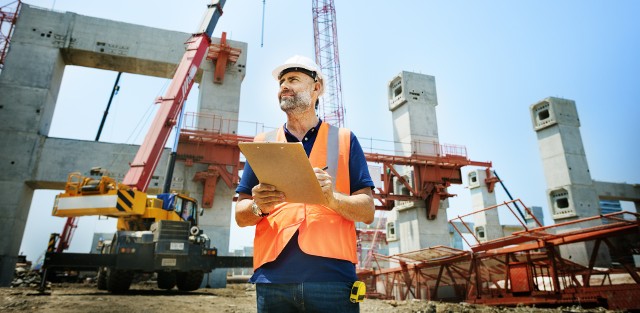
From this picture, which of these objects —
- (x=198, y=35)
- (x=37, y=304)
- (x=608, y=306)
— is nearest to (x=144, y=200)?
(x=37, y=304)

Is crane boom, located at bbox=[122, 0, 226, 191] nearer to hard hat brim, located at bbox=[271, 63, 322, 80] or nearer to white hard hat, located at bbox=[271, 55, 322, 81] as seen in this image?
hard hat brim, located at bbox=[271, 63, 322, 80]

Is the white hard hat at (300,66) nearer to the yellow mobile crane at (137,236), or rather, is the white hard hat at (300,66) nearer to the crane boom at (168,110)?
the yellow mobile crane at (137,236)

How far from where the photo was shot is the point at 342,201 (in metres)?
1.59

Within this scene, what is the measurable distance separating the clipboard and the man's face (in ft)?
1.74

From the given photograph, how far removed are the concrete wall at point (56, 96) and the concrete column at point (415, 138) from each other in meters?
9.34

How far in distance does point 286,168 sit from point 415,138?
19679 millimetres

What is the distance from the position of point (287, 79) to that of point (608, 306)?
8.02m

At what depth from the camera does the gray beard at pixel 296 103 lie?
75.4 inches

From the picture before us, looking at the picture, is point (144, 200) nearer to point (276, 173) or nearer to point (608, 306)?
point (276, 173)

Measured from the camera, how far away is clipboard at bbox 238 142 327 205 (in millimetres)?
1375

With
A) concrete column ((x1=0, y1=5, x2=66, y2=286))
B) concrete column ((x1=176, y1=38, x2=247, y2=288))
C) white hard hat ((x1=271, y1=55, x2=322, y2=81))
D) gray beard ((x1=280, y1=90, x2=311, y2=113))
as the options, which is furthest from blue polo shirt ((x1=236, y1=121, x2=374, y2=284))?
concrete column ((x1=0, y1=5, x2=66, y2=286))

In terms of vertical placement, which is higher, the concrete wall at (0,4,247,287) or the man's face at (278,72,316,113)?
the concrete wall at (0,4,247,287)

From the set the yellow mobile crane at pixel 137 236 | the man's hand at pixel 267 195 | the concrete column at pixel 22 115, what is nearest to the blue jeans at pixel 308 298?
the man's hand at pixel 267 195

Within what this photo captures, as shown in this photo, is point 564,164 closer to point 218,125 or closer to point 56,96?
point 218,125
